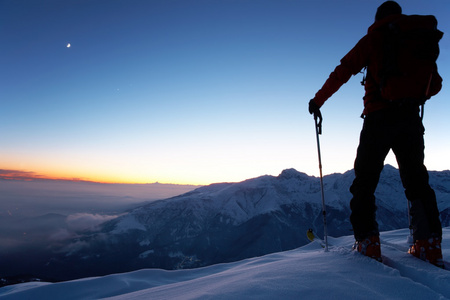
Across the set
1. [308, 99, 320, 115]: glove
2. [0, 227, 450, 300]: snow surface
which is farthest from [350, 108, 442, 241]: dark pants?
[308, 99, 320, 115]: glove

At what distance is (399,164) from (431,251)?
1.16 meters

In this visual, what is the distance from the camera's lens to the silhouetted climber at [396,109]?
302 cm

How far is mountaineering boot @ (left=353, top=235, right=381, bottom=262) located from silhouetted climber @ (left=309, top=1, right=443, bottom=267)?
0.01m

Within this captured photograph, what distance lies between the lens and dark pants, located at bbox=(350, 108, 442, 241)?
3.13 metres

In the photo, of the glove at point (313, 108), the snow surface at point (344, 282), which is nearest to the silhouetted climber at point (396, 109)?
the snow surface at point (344, 282)

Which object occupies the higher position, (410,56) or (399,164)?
(410,56)

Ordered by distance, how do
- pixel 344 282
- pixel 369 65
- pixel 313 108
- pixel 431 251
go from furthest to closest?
pixel 313 108
pixel 369 65
pixel 431 251
pixel 344 282

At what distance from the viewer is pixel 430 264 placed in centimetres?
279

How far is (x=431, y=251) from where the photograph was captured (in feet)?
9.70

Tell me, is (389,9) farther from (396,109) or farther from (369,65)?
(396,109)

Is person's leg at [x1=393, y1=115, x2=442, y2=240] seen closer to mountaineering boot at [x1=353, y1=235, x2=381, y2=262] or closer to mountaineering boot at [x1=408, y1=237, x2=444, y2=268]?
mountaineering boot at [x1=408, y1=237, x2=444, y2=268]

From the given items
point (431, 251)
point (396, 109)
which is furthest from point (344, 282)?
point (396, 109)

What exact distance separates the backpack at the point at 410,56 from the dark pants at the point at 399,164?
276 millimetres

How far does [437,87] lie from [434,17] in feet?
2.97
